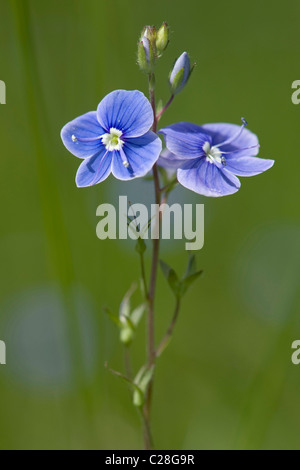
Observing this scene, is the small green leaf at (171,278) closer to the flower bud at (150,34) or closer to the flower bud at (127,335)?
the flower bud at (127,335)

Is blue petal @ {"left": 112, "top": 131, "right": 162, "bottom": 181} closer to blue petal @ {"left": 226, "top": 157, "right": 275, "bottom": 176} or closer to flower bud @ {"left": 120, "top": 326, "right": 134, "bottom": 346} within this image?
blue petal @ {"left": 226, "top": 157, "right": 275, "bottom": 176}

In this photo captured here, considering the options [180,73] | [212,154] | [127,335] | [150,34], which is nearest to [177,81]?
[180,73]

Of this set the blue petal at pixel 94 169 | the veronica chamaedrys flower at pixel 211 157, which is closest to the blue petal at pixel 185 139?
the veronica chamaedrys flower at pixel 211 157

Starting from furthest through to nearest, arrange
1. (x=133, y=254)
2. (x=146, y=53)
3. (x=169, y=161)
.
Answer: (x=133, y=254), (x=169, y=161), (x=146, y=53)

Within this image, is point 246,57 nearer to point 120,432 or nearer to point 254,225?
point 254,225

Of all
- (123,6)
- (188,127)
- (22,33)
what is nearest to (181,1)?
(123,6)

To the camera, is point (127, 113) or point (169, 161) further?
point (169, 161)

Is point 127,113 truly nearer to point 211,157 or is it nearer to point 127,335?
point 211,157
